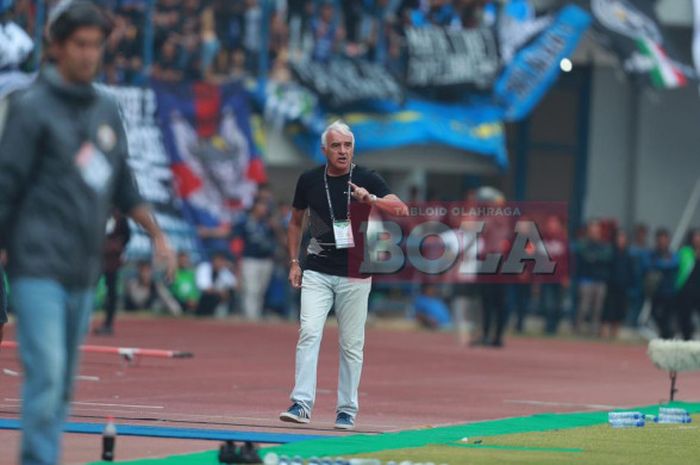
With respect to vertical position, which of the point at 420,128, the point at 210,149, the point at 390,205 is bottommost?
the point at 390,205

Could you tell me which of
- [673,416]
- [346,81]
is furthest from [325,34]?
[673,416]

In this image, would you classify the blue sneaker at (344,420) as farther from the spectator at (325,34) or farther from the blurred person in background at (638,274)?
the spectator at (325,34)

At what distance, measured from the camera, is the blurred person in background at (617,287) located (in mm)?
31219

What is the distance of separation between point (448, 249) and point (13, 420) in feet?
53.5

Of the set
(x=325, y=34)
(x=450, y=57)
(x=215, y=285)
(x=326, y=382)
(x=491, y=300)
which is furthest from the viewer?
(x=450, y=57)

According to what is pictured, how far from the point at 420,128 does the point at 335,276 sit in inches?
814

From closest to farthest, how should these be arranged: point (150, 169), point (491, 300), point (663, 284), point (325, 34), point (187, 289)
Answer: point (491, 300) < point (663, 284) < point (150, 169) < point (187, 289) < point (325, 34)

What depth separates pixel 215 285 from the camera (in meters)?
31.4

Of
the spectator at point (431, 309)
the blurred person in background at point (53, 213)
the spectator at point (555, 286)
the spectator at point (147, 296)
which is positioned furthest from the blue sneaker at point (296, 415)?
the spectator at point (431, 309)

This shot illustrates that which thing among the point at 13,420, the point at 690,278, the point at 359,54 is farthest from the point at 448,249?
the point at 13,420

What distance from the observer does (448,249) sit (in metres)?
28.1

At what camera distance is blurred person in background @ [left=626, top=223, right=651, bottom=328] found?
1271 inches

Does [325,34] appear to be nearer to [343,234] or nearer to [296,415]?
A: [343,234]

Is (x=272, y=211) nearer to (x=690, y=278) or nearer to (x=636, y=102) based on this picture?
(x=690, y=278)
